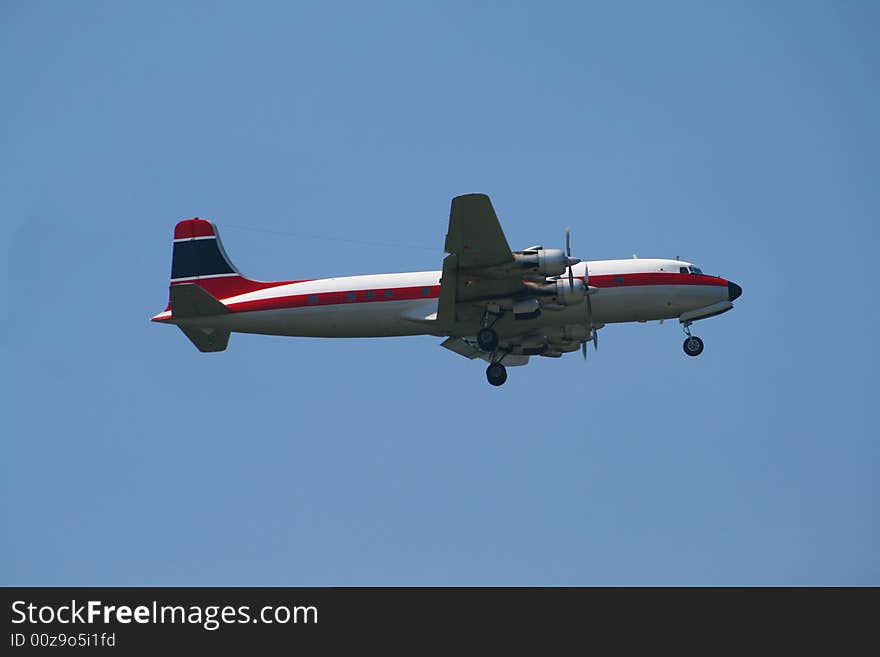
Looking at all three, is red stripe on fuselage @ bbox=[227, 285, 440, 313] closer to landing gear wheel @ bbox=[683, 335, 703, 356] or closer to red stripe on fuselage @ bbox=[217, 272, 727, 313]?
red stripe on fuselage @ bbox=[217, 272, 727, 313]

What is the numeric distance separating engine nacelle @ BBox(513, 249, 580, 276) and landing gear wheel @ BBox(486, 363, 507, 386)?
640 cm

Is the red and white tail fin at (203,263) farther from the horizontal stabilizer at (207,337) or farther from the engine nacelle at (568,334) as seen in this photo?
the engine nacelle at (568,334)

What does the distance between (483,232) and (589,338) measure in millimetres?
8179

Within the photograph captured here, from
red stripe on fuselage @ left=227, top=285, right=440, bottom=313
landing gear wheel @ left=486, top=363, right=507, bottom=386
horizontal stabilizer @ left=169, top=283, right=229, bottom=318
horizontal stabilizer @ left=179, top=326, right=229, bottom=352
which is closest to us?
horizontal stabilizer @ left=169, top=283, right=229, bottom=318

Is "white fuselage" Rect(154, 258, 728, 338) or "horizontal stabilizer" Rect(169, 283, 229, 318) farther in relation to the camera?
"white fuselage" Rect(154, 258, 728, 338)

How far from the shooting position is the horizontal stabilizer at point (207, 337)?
164 feet

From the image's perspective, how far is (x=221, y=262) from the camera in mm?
52625

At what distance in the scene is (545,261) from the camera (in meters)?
46.3

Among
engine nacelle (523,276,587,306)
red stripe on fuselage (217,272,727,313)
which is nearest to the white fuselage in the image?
red stripe on fuselage (217,272,727,313)

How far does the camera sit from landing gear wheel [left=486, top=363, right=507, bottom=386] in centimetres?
5147

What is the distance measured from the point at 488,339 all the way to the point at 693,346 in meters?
8.51

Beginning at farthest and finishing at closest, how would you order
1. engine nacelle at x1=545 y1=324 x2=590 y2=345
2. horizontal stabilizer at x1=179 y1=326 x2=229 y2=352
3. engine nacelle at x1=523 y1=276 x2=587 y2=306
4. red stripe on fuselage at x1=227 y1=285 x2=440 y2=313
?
engine nacelle at x1=545 y1=324 x2=590 y2=345, horizontal stabilizer at x1=179 y1=326 x2=229 y2=352, red stripe on fuselage at x1=227 y1=285 x2=440 y2=313, engine nacelle at x1=523 y1=276 x2=587 y2=306
